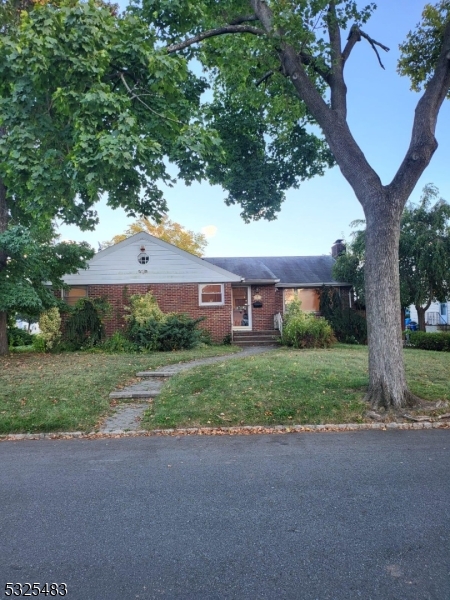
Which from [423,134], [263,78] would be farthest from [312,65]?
[423,134]

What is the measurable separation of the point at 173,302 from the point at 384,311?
12.1 metres

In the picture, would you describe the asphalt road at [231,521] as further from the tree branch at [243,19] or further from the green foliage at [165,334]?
the green foliage at [165,334]

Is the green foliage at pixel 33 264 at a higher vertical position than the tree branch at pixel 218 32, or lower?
lower

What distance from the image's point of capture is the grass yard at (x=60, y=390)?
647 cm

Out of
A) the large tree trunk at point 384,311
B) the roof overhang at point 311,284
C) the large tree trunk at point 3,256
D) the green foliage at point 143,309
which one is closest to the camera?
the large tree trunk at point 384,311

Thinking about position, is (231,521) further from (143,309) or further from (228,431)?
(143,309)

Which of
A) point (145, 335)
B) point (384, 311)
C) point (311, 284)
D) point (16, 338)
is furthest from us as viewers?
point (311, 284)

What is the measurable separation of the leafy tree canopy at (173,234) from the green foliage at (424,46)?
90.4 ft

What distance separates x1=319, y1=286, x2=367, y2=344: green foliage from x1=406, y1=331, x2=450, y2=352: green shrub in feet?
7.49

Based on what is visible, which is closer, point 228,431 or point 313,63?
point 228,431

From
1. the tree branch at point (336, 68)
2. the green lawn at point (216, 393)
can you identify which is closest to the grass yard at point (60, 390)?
the green lawn at point (216, 393)

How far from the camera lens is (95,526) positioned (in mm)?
3271

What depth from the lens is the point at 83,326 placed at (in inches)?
635

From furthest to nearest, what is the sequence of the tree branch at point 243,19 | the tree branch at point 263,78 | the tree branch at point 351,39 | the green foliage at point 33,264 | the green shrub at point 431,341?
the green shrub at point 431,341 → the green foliage at point 33,264 → the tree branch at point 263,78 → the tree branch at point 243,19 → the tree branch at point 351,39
